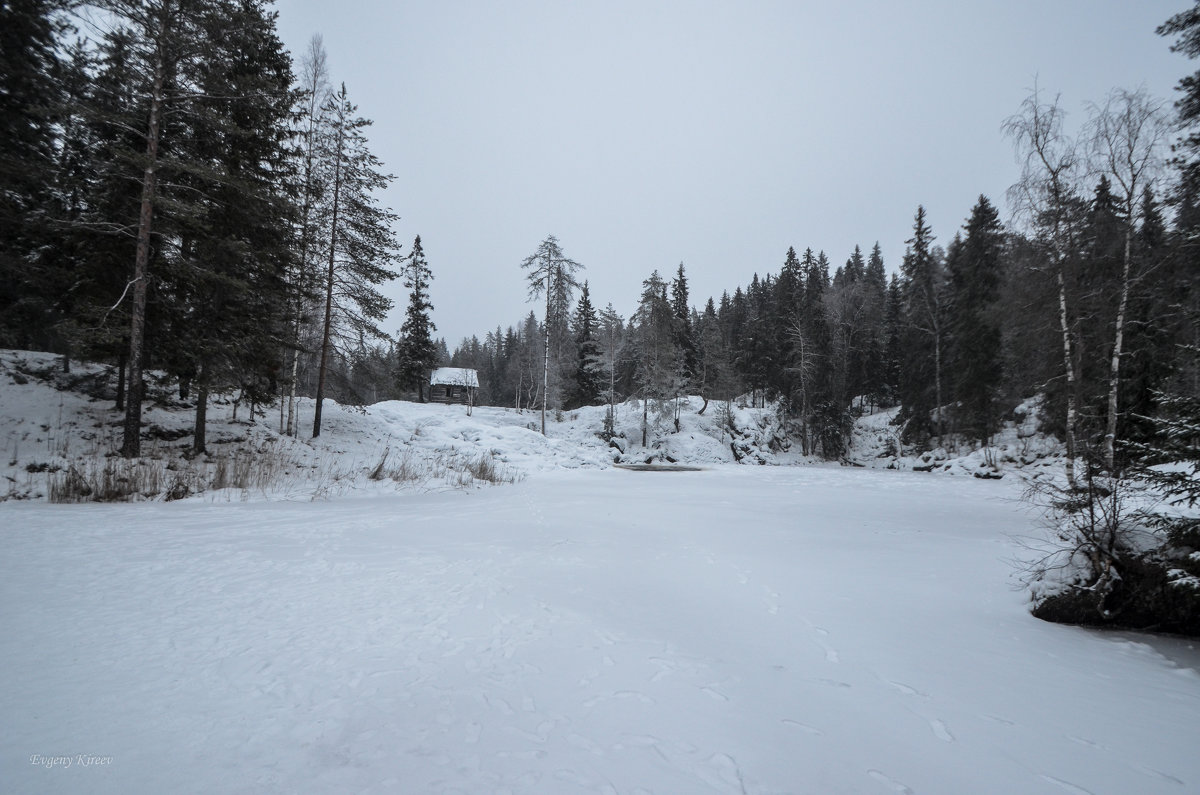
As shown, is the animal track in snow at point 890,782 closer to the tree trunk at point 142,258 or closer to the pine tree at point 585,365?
the tree trunk at point 142,258

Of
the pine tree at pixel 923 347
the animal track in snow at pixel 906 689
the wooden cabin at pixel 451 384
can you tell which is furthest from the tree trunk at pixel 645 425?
the animal track in snow at pixel 906 689

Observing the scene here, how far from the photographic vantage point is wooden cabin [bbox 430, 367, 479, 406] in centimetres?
4578

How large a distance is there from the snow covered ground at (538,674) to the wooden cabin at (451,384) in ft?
134

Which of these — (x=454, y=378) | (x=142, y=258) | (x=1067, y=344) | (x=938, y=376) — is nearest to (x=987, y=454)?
(x=938, y=376)

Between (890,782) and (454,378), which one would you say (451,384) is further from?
(890,782)

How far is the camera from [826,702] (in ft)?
8.68

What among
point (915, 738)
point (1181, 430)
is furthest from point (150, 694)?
point (1181, 430)

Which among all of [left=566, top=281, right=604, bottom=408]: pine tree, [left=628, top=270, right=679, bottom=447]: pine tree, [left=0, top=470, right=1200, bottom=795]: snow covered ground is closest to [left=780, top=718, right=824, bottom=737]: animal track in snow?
[left=0, top=470, right=1200, bottom=795]: snow covered ground

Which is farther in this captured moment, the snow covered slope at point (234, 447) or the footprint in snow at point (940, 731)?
the snow covered slope at point (234, 447)

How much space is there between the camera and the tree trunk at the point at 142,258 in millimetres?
9781

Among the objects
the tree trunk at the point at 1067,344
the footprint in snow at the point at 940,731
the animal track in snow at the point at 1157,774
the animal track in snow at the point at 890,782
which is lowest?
the animal track in snow at the point at 1157,774

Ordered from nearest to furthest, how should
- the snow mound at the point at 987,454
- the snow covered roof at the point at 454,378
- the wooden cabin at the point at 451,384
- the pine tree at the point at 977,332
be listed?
1. the snow mound at the point at 987,454
2. the pine tree at the point at 977,332
3. the snow covered roof at the point at 454,378
4. the wooden cabin at the point at 451,384

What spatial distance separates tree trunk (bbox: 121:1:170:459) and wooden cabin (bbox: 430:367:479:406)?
114 feet

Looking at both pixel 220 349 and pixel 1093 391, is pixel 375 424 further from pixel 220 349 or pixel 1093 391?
pixel 1093 391
